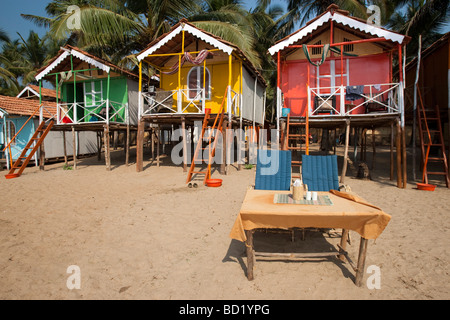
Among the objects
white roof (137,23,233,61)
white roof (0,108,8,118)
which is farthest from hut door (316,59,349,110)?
white roof (0,108,8,118)

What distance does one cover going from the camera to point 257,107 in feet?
49.0

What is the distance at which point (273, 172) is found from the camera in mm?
4969

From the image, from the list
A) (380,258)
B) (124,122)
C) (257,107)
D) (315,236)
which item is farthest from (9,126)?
(380,258)

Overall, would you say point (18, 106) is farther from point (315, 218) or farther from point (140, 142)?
point (315, 218)

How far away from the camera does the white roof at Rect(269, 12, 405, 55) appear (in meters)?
8.17

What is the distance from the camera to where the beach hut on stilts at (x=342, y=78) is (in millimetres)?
8312

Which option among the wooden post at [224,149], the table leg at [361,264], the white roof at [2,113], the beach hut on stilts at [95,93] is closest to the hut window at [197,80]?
the wooden post at [224,149]

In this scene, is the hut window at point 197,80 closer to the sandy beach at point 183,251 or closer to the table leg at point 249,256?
the sandy beach at point 183,251

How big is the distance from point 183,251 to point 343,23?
8.55m

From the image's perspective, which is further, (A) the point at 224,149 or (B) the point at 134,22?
(B) the point at 134,22

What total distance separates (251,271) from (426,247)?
277cm

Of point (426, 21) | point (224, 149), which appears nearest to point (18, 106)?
point (224, 149)

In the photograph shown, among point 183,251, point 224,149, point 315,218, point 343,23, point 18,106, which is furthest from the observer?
point 18,106

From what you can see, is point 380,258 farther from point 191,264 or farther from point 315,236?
point 191,264
